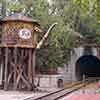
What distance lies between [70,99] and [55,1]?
2644 centimetres

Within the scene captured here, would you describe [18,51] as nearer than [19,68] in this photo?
No

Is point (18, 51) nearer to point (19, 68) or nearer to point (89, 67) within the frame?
point (19, 68)

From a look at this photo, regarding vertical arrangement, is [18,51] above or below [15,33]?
below

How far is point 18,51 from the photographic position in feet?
84.5

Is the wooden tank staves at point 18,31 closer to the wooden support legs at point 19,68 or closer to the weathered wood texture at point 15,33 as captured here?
the weathered wood texture at point 15,33

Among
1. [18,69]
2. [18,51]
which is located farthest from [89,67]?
[18,69]

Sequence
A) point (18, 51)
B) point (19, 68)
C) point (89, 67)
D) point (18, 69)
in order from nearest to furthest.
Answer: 1. point (19, 68)
2. point (18, 69)
3. point (18, 51)
4. point (89, 67)

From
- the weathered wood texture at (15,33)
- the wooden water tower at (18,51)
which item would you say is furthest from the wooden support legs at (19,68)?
the weathered wood texture at (15,33)

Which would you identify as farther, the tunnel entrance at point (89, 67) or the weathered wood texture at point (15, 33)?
the tunnel entrance at point (89, 67)

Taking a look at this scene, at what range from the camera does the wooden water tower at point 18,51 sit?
2519cm

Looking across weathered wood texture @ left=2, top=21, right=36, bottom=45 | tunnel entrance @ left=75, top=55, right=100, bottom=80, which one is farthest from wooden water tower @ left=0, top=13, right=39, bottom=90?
tunnel entrance @ left=75, top=55, right=100, bottom=80

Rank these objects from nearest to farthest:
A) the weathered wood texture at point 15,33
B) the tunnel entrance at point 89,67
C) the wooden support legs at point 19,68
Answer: the wooden support legs at point 19,68
the weathered wood texture at point 15,33
the tunnel entrance at point 89,67

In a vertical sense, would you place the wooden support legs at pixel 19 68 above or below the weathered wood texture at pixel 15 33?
below

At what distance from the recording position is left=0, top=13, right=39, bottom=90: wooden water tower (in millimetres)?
25188
